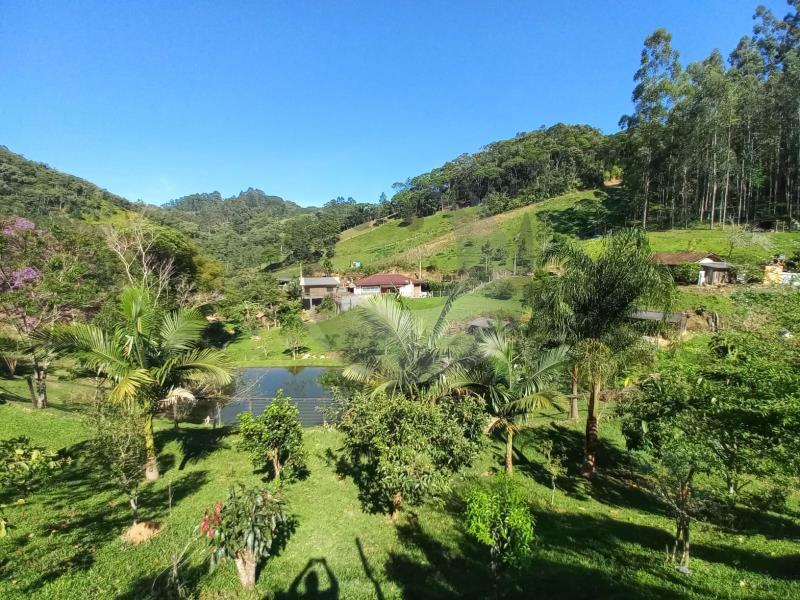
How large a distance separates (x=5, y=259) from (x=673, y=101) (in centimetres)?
5151

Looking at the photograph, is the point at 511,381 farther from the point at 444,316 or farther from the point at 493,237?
the point at 493,237

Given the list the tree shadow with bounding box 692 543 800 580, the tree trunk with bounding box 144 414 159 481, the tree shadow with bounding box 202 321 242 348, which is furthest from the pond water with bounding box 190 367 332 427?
the tree shadow with bounding box 202 321 242 348

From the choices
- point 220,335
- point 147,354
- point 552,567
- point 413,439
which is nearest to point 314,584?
point 413,439

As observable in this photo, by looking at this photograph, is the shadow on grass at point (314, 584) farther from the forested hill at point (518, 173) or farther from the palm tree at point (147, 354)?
the forested hill at point (518, 173)

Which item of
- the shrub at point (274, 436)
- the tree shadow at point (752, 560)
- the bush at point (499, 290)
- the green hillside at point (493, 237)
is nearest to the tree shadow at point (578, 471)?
the tree shadow at point (752, 560)

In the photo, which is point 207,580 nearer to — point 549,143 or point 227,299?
point 227,299

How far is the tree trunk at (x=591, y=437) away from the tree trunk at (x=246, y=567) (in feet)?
29.2

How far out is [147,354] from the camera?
8703mm

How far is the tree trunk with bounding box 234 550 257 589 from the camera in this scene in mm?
5613

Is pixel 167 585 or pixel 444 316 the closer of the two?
pixel 167 585

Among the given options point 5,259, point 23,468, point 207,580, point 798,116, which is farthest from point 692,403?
point 798,116

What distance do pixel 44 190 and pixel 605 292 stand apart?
102 meters

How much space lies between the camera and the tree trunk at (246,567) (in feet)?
18.4

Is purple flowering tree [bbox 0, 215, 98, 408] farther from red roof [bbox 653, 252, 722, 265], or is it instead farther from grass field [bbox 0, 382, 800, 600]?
red roof [bbox 653, 252, 722, 265]
